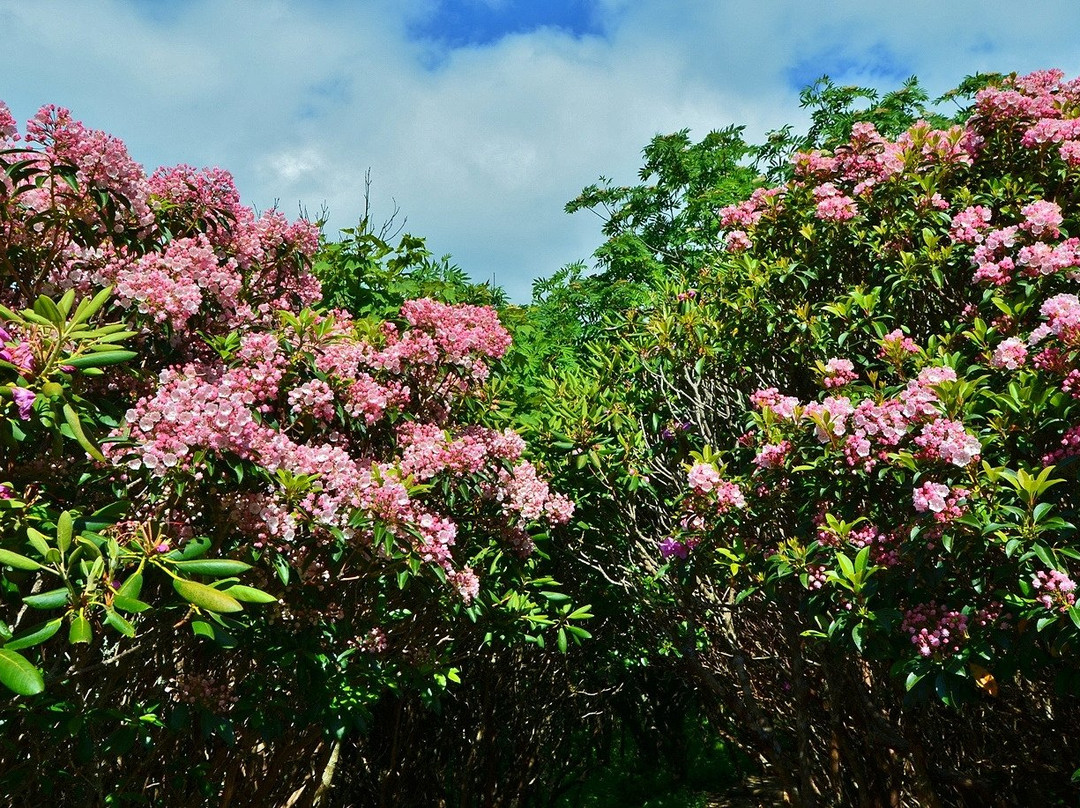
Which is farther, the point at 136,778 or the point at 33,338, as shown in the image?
the point at 136,778

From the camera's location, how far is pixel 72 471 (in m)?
3.14

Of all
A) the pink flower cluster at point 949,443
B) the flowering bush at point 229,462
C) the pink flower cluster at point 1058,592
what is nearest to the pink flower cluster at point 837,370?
the pink flower cluster at point 949,443

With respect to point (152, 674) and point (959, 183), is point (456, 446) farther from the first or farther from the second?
point (959, 183)

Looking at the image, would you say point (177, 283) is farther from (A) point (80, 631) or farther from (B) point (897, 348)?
(B) point (897, 348)

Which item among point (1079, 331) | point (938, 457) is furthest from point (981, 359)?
point (938, 457)

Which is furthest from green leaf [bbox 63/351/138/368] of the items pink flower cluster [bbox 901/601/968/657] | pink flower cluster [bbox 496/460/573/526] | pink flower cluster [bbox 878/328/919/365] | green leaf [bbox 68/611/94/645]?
pink flower cluster [bbox 878/328/919/365]

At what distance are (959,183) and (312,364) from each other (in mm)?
3829

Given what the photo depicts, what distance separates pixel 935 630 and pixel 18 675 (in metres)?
2.99

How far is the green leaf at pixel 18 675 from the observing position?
1710 millimetres

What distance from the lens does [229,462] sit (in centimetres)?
295

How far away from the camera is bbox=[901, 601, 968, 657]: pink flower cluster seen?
3105mm

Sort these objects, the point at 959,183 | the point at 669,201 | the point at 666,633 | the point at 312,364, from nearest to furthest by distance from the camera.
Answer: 1. the point at 312,364
2. the point at 959,183
3. the point at 666,633
4. the point at 669,201

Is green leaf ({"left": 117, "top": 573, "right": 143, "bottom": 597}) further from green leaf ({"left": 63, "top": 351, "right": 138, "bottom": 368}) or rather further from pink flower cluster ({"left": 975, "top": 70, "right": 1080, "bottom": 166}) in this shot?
pink flower cluster ({"left": 975, "top": 70, "right": 1080, "bottom": 166})

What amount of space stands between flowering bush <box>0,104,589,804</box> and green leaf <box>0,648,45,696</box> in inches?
14.0
